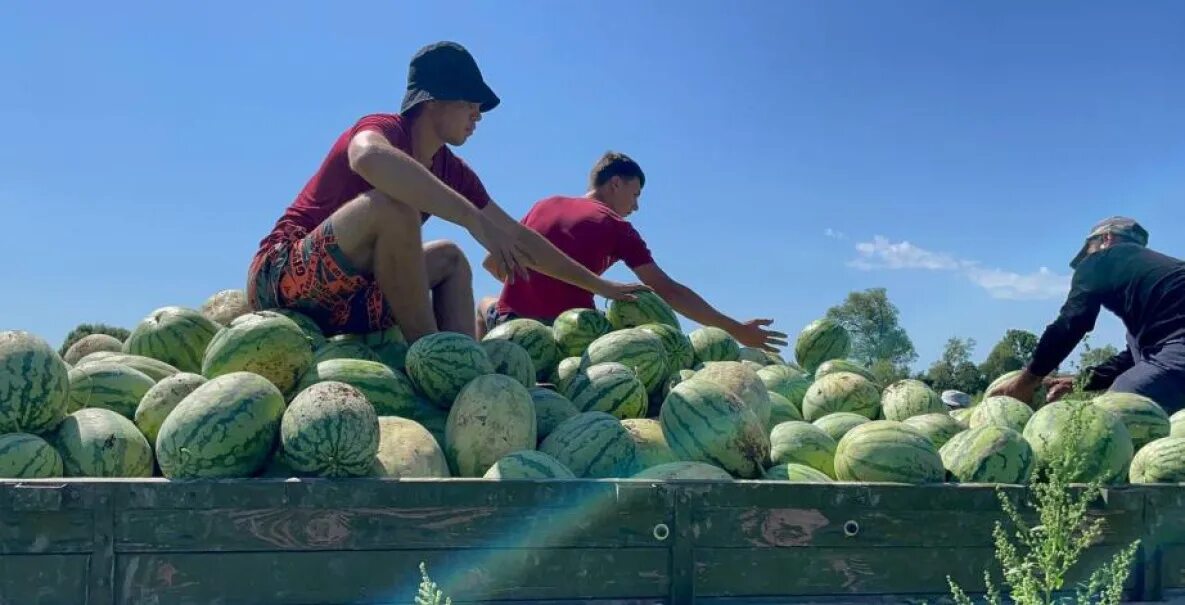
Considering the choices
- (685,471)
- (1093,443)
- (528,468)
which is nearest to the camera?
(528,468)

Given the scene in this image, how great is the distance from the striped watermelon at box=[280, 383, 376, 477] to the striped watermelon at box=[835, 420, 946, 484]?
1.65 metres

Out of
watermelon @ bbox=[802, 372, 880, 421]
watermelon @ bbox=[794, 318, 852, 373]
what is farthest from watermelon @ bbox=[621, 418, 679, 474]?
watermelon @ bbox=[794, 318, 852, 373]

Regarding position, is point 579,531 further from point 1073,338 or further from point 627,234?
point 1073,338

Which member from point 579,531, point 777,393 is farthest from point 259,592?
point 777,393

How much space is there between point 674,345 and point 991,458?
1806mm

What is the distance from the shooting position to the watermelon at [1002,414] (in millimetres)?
3916

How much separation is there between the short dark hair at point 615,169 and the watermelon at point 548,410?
329cm

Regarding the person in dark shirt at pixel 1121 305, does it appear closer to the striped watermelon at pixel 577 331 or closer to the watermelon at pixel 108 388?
the striped watermelon at pixel 577 331

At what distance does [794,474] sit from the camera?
3133mm

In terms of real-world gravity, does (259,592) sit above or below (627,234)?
below

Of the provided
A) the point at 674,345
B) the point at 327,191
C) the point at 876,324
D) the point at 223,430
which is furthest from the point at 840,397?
the point at 876,324

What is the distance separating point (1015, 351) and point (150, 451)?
4138 centimetres

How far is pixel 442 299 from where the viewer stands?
467 cm

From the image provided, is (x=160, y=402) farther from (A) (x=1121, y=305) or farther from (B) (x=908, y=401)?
(A) (x=1121, y=305)
